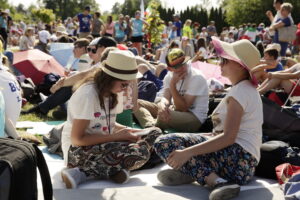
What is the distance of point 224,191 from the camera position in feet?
10.1

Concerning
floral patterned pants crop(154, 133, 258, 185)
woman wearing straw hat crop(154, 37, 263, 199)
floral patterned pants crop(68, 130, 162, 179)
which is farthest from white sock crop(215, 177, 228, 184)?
floral patterned pants crop(68, 130, 162, 179)

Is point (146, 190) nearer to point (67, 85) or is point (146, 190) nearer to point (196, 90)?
point (196, 90)

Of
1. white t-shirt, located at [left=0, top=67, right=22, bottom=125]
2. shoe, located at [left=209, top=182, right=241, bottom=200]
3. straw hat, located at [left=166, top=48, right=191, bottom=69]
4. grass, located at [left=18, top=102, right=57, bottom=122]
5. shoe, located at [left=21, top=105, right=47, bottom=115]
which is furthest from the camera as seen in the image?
shoe, located at [left=21, top=105, right=47, bottom=115]

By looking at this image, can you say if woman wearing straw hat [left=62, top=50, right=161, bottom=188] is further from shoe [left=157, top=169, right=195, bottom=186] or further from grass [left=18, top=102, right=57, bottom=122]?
grass [left=18, top=102, right=57, bottom=122]

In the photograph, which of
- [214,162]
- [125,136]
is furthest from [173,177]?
[125,136]

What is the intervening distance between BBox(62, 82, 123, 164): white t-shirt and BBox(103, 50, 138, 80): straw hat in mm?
185

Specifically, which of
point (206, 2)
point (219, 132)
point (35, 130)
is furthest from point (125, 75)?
point (206, 2)

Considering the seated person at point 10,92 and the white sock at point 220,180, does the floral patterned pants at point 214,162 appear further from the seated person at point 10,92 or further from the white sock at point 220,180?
the seated person at point 10,92

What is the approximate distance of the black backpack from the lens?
77.7 inches

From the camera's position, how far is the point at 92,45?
5082mm

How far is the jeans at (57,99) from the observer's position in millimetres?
5836

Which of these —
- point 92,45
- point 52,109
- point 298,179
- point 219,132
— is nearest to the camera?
point 298,179

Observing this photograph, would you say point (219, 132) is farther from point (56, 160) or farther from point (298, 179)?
point (56, 160)

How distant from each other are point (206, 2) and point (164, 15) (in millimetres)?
23206
